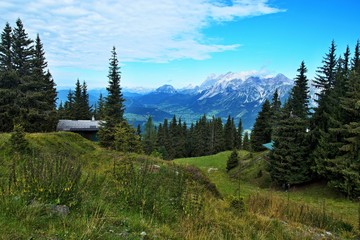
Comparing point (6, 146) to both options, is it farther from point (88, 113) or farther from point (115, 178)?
point (88, 113)

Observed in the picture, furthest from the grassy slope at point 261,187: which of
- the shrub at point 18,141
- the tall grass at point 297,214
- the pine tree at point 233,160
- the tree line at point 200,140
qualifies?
the tree line at point 200,140

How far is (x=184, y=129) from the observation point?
9912cm

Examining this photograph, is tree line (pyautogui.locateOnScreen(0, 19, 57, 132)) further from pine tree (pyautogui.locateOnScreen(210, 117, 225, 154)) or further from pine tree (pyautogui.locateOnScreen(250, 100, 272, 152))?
pine tree (pyautogui.locateOnScreen(210, 117, 225, 154))

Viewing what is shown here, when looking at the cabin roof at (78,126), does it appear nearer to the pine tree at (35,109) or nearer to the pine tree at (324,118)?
the pine tree at (35,109)

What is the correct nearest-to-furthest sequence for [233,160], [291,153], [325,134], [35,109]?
[325,134] → [291,153] → [35,109] → [233,160]

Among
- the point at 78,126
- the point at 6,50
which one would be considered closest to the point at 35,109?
the point at 6,50

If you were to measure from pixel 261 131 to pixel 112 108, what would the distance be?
109 ft

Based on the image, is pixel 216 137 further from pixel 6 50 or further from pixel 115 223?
pixel 115 223

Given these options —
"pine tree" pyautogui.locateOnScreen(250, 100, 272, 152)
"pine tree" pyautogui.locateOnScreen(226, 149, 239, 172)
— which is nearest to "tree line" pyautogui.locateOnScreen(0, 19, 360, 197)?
"pine tree" pyautogui.locateOnScreen(226, 149, 239, 172)

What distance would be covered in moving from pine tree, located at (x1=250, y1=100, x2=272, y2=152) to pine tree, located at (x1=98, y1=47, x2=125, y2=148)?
3094 cm

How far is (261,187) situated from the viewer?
3756 centimetres

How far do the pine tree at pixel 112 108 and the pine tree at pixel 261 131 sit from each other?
102ft

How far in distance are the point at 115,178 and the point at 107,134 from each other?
34032 mm

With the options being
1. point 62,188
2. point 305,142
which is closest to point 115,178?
point 62,188
